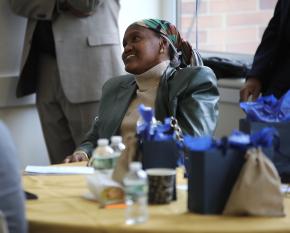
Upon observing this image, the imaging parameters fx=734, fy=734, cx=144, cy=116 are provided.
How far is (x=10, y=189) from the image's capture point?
1872 mm

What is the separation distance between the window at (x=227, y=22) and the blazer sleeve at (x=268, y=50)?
85 cm

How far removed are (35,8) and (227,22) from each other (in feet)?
4.50

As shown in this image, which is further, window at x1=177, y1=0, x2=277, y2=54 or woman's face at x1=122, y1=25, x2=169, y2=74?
window at x1=177, y1=0, x2=277, y2=54

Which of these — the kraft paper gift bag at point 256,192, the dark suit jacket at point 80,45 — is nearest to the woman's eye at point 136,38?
the dark suit jacket at point 80,45

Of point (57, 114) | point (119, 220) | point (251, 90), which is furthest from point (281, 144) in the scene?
point (57, 114)

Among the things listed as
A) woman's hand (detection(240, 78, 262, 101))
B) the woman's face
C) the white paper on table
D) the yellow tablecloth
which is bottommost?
the white paper on table

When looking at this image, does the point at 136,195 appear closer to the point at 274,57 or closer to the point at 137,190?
the point at 137,190

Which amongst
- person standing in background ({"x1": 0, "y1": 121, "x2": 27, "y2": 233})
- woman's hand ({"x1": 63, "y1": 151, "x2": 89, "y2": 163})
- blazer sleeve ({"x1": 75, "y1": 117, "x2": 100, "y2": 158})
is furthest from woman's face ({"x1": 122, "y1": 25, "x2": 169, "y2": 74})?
person standing in background ({"x1": 0, "y1": 121, "x2": 27, "y2": 233})

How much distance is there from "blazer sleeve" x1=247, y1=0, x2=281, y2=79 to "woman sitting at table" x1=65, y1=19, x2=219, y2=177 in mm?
498

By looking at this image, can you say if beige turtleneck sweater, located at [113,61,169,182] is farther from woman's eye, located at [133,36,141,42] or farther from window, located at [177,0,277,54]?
window, located at [177,0,277,54]

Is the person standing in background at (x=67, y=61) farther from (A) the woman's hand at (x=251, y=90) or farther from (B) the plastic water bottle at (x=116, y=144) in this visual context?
(B) the plastic water bottle at (x=116, y=144)

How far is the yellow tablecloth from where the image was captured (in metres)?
1.90

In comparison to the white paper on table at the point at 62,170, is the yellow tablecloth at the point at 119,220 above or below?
above

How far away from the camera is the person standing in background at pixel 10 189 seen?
1.86 meters
